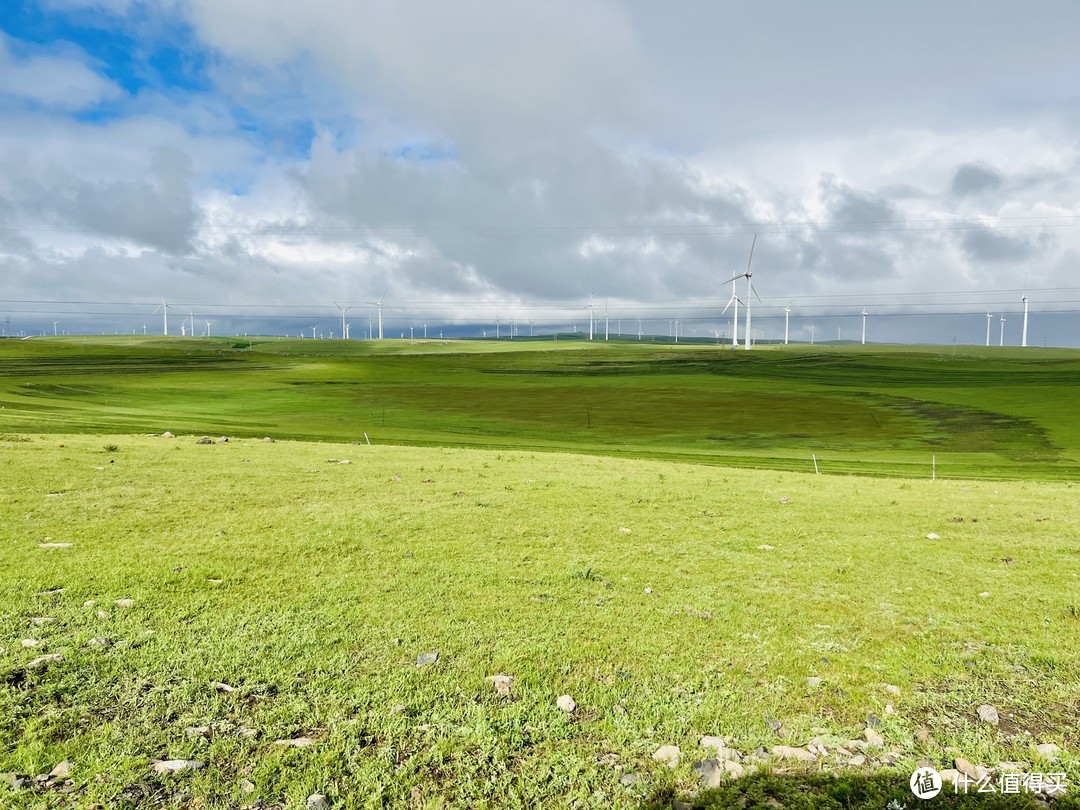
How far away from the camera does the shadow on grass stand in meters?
5.71

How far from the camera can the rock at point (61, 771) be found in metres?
5.80

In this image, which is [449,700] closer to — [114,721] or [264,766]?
[264,766]

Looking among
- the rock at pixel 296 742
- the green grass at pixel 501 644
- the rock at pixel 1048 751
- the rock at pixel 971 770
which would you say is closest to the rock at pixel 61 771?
the green grass at pixel 501 644

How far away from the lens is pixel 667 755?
6.41 meters

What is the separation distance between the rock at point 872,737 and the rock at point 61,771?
7.74 metres

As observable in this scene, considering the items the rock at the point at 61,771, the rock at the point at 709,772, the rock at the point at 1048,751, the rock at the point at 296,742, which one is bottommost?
the rock at the point at 709,772

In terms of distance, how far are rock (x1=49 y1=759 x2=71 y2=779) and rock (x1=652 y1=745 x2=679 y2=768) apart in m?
5.48

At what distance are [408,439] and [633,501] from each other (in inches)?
1102

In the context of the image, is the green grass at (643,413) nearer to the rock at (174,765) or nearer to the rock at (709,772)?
the rock at (709,772)

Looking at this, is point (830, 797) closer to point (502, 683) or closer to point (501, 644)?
point (502, 683)

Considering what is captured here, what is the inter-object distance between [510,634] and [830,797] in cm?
442

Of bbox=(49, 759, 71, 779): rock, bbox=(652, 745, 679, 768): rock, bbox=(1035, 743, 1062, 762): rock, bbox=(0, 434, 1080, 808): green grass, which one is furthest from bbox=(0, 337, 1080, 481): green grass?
bbox=(49, 759, 71, 779): rock

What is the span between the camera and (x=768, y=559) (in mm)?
13094

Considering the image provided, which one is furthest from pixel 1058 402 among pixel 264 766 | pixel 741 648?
pixel 264 766
